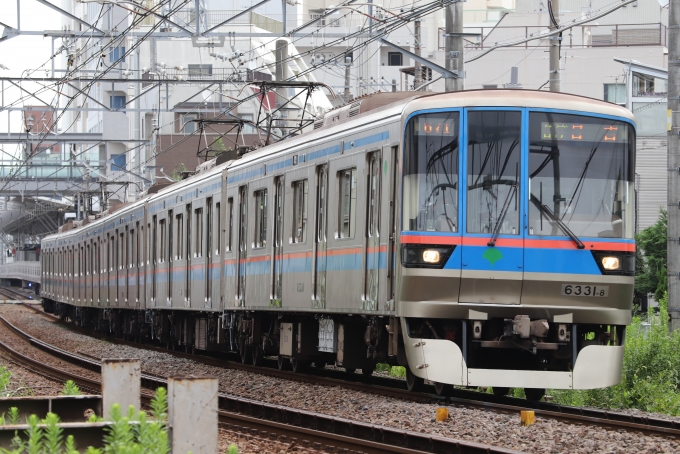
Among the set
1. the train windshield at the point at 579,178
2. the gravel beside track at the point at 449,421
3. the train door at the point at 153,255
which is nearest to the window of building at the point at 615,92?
the train door at the point at 153,255

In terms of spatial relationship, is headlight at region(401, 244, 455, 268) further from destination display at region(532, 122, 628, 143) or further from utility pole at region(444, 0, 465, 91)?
utility pole at region(444, 0, 465, 91)

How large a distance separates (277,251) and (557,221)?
519 cm

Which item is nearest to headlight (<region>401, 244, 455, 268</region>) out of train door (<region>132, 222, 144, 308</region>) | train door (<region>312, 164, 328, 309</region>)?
train door (<region>312, 164, 328, 309</region>)

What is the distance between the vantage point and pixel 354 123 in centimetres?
1274

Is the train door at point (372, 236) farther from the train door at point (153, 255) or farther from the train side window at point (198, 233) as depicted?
the train door at point (153, 255)

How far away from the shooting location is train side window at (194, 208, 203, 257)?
19.9 meters

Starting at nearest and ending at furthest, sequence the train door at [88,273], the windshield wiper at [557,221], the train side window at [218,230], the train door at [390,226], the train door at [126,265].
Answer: the windshield wiper at [557,221], the train door at [390,226], the train side window at [218,230], the train door at [126,265], the train door at [88,273]

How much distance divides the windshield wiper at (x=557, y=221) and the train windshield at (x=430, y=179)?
0.75 meters

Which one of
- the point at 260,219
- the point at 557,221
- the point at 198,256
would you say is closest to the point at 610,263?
the point at 557,221

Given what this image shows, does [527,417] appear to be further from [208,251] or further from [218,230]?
[208,251]

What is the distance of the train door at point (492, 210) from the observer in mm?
10805

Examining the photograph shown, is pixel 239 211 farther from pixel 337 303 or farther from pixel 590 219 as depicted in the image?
pixel 590 219

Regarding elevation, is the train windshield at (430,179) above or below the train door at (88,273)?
above

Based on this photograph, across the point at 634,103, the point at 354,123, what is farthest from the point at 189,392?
the point at 634,103
